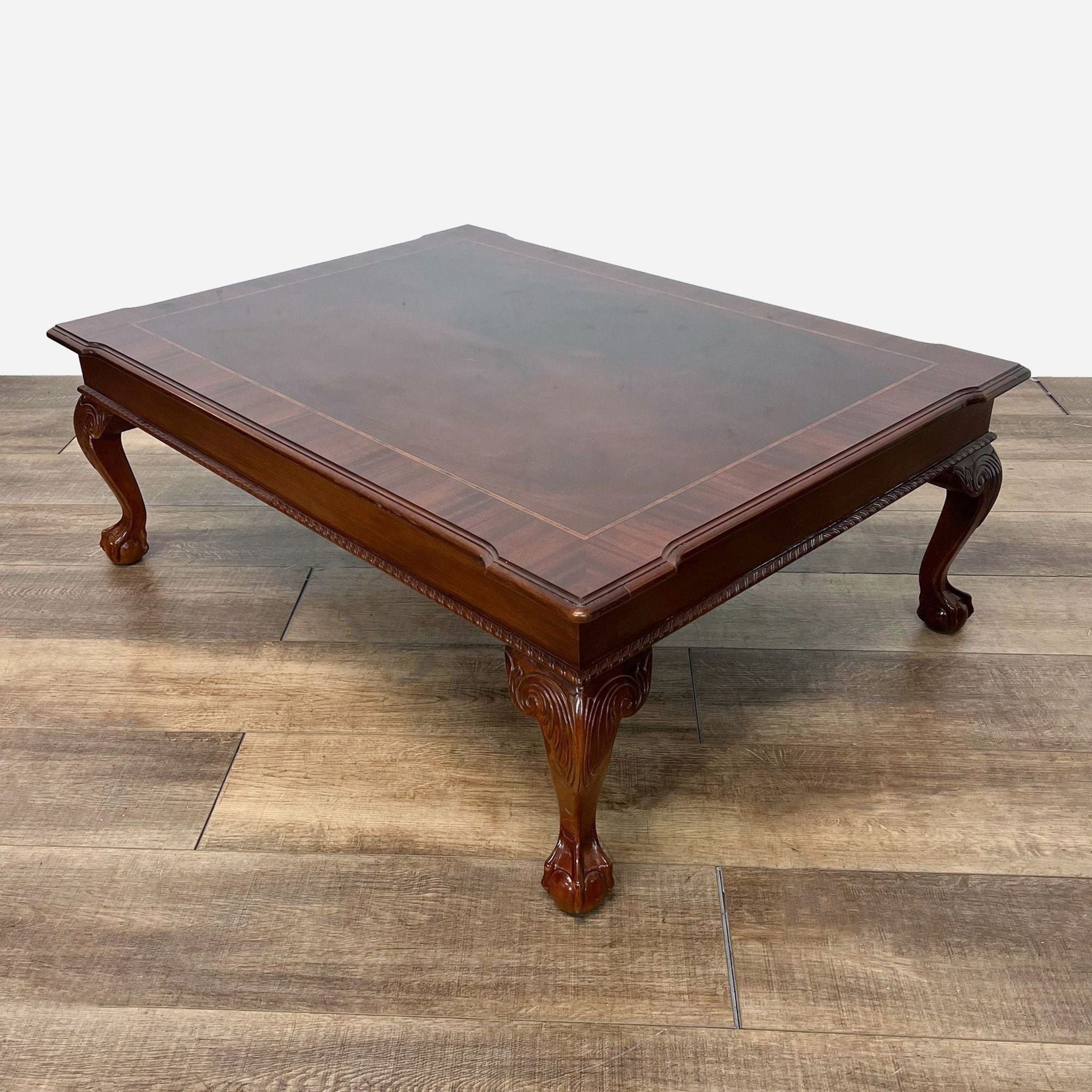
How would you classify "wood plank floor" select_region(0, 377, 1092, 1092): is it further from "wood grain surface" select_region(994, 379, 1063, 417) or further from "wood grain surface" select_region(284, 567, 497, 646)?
"wood grain surface" select_region(994, 379, 1063, 417)

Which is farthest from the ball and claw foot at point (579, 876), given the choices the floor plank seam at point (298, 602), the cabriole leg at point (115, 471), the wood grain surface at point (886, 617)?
the cabriole leg at point (115, 471)

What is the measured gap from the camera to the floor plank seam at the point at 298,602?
6.73 ft

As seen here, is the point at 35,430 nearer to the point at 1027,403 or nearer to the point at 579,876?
the point at 579,876

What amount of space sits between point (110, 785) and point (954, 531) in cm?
137

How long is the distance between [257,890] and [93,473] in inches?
56.7

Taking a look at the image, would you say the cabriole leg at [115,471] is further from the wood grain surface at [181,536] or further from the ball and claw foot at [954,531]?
the ball and claw foot at [954,531]

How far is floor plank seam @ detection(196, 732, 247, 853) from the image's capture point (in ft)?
5.20

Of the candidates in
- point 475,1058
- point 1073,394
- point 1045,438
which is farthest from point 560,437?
point 1073,394

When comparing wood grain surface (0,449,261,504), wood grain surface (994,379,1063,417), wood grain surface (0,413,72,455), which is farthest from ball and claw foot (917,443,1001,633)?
wood grain surface (0,413,72,455)

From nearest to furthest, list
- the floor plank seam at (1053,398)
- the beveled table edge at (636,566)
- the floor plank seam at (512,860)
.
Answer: the beveled table edge at (636,566) < the floor plank seam at (512,860) < the floor plank seam at (1053,398)

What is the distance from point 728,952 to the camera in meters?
1.41

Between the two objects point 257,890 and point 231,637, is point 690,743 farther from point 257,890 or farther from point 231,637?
point 231,637

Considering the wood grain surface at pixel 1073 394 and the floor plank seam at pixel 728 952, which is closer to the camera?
the floor plank seam at pixel 728 952

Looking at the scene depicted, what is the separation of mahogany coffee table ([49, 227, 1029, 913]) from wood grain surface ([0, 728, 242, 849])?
0.41 metres
